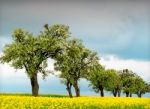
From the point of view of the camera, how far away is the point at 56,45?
65250 millimetres

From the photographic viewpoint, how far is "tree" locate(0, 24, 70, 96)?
63.7 m

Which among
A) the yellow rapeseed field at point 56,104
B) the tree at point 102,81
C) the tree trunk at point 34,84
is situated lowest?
the yellow rapeseed field at point 56,104

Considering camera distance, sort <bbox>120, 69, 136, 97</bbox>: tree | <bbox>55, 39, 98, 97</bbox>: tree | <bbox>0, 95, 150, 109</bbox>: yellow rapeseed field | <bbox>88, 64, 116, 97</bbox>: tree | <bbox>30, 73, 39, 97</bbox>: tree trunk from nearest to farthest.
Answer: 1. <bbox>0, 95, 150, 109</bbox>: yellow rapeseed field
2. <bbox>30, 73, 39, 97</bbox>: tree trunk
3. <bbox>55, 39, 98, 97</bbox>: tree
4. <bbox>88, 64, 116, 97</bbox>: tree
5. <bbox>120, 69, 136, 97</bbox>: tree

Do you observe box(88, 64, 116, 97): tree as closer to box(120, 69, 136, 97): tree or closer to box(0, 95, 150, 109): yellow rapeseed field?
box(120, 69, 136, 97): tree

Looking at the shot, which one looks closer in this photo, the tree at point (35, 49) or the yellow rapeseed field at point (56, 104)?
the yellow rapeseed field at point (56, 104)

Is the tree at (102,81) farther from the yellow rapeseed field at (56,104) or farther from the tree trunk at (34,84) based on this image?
the yellow rapeseed field at (56,104)

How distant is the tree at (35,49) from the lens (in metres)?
63.7

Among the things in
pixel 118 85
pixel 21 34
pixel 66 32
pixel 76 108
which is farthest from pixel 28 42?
pixel 118 85

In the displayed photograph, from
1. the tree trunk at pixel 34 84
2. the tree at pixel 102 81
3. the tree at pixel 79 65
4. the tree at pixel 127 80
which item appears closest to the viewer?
the tree trunk at pixel 34 84

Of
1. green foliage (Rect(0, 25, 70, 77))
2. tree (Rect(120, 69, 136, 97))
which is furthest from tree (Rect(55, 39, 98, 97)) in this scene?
tree (Rect(120, 69, 136, 97))

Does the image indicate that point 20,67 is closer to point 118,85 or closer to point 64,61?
point 64,61

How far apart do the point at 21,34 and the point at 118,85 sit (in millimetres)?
54078

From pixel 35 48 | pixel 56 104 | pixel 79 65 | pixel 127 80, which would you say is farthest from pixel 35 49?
pixel 127 80

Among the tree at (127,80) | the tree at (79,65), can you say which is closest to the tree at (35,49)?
the tree at (79,65)
